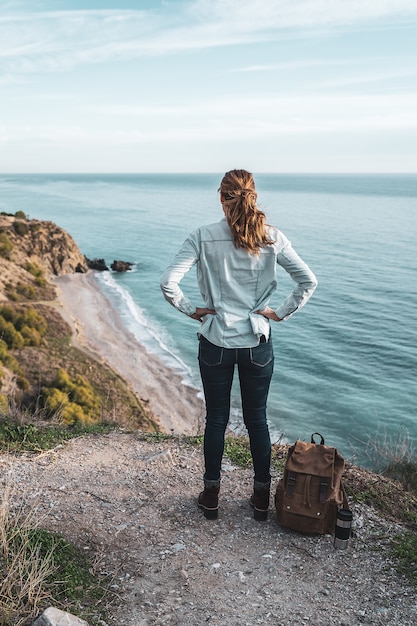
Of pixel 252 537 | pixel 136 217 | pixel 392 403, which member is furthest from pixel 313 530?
pixel 136 217

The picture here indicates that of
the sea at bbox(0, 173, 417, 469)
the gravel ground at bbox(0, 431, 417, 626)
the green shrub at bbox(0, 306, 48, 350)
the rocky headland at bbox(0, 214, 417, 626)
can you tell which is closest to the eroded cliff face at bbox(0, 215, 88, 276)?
the sea at bbox(0, 173, 417, 469)

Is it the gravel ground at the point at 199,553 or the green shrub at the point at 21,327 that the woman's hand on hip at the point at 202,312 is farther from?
the green shrub at the point at 21,327

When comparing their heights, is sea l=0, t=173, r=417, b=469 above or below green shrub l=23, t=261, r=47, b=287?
below

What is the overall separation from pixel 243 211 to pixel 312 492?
228 centimetres

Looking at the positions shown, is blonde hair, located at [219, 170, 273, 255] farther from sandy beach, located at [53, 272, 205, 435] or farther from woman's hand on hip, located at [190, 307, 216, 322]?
sandy beach, located at [53, 272, 205, 435]

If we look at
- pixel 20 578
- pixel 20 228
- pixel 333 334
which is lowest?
pixel 333 334

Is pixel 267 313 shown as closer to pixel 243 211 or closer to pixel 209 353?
pixel 209 353

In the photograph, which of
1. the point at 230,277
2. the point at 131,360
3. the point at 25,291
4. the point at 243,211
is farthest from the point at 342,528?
the point at 25,291

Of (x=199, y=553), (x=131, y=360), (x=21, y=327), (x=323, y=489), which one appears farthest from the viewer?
(x=131, y=360)

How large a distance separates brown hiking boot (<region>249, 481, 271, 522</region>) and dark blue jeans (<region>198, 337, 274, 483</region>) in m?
0.06

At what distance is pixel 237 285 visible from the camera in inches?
161

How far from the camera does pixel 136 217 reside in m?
90.8

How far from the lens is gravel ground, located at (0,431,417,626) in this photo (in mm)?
3652

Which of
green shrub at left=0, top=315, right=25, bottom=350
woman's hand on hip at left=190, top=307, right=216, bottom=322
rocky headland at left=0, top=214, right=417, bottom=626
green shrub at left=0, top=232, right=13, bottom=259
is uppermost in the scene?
woman's hand on hip at left=190, top=307, right=216, bottom=322
